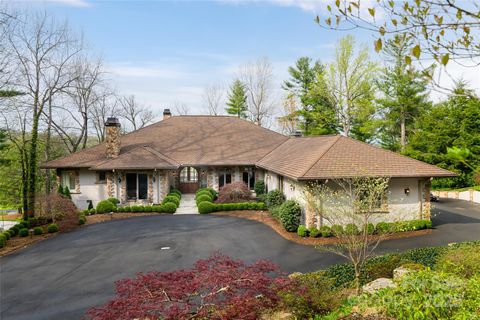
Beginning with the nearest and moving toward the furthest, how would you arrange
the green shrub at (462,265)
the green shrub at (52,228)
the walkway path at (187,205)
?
the green shrub at (462,265) < the green shrub at (52,228) < the walkway path at (187,205)

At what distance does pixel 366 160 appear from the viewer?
54.4 feet

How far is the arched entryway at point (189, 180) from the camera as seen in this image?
29.0 meters

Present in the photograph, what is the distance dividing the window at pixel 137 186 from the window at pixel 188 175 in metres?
6.40

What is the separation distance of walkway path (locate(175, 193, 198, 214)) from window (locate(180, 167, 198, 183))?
208 cm

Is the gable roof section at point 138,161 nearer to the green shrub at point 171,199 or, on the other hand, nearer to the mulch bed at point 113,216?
the green shrub at point 171,199

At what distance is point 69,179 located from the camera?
2370cm

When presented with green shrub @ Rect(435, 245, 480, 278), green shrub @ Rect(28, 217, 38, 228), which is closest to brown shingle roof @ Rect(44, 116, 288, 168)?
green shrub @ Rect(28, 217, 38, 228)

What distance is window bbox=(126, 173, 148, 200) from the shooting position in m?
23.0

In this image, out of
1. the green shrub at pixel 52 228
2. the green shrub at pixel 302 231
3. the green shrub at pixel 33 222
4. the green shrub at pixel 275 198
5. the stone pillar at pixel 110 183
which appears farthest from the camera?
the stone pillar at pixel 110 183

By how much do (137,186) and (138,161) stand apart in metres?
1.86

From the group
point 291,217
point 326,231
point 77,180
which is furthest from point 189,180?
point 326,231

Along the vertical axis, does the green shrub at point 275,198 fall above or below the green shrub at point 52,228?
above

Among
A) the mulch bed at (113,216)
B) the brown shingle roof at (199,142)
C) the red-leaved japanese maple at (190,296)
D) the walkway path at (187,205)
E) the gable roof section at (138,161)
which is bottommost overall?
the mulch bed at (113,216)

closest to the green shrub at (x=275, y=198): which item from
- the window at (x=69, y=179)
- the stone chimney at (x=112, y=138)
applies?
the stone chimney at (x=112, y=138)
